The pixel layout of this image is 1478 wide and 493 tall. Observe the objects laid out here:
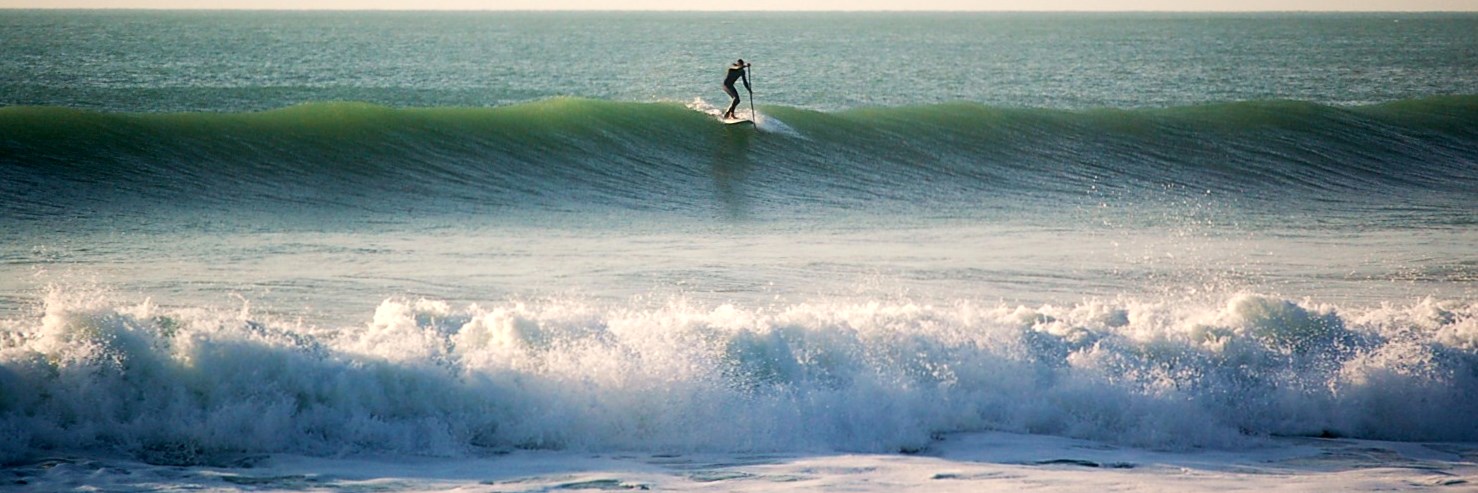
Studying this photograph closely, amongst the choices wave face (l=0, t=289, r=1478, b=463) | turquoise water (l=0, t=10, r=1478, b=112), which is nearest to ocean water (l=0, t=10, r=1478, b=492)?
wave face (l=0, t=289, r=1478, b=463)

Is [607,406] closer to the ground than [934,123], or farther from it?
closer to the ground

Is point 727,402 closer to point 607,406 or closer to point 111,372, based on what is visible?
point 607,406

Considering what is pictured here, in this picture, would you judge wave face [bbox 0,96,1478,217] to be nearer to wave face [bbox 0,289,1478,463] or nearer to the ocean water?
the ocean water

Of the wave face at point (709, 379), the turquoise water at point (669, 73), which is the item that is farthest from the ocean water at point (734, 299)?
the turquoise water at point (669, 73)

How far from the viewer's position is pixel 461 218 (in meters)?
11.6

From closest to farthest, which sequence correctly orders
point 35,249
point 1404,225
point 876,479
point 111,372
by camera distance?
point 876,479, point 111,372, point 35,249, point 1404,225

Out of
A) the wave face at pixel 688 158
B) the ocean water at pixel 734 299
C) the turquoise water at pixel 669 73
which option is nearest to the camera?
the ocean water at pixel 734 299

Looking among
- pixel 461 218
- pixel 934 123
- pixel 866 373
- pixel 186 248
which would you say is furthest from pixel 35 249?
pixel 934 123

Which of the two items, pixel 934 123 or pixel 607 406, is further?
pixel 934 123

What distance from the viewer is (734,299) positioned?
8344 millimetres

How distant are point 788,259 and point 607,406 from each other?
4.21 metres

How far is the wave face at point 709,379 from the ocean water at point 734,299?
21 mm

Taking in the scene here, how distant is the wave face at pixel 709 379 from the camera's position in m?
5.72

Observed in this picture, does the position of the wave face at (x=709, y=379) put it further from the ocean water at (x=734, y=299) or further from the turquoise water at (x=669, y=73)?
the turquoise water at (x=669, y=73)
